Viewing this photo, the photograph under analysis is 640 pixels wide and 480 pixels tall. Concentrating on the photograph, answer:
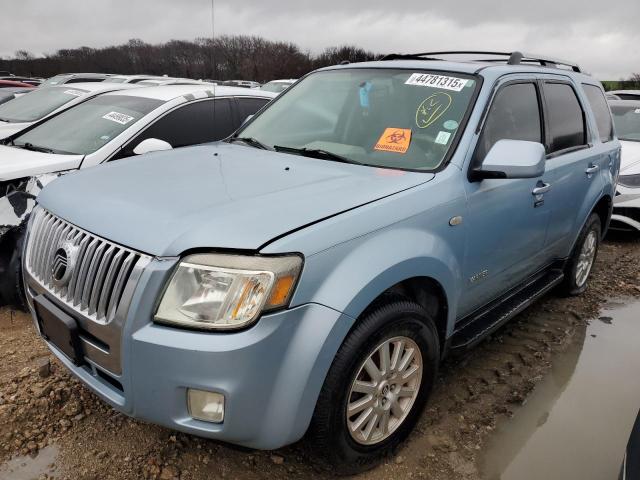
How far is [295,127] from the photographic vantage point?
3.12m

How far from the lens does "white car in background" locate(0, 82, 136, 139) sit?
6.38 m

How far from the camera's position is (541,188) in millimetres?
3086

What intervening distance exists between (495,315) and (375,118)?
132 centimetres

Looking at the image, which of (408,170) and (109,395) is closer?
(109,395)

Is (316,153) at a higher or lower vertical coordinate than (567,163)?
higher

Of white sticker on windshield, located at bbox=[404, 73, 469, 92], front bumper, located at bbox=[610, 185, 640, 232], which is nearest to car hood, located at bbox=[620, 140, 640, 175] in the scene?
front bumper, located at bbox=[610, 185, 640, 232]

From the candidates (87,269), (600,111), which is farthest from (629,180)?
(87,269)

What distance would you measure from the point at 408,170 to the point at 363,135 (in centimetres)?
45

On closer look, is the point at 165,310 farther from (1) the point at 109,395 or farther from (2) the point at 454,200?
(2) the point at 454,200

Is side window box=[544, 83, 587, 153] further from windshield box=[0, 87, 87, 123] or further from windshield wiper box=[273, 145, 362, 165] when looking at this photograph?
windshield box=[0, 87, 87, 123]

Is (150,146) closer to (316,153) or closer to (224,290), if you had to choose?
(316,153)

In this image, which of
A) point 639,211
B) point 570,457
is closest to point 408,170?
point 570,457

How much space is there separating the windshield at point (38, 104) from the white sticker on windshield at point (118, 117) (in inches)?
90.5

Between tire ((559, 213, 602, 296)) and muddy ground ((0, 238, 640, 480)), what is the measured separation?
86 cm
